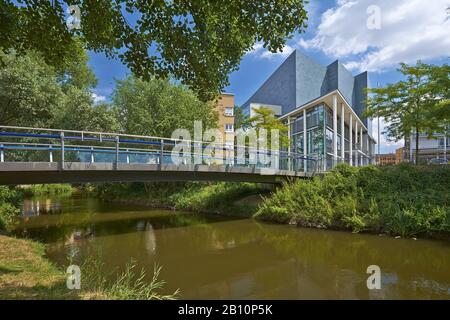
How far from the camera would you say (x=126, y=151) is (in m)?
11.9

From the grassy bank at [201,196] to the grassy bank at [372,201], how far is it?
2604mm

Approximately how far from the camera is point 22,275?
5777mm

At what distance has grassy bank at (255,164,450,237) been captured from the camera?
11.6m

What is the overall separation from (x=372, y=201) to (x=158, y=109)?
58.5 ft

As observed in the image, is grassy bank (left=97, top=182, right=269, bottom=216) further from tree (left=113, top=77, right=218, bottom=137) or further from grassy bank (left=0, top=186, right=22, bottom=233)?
grassy bank (left=0, top=186, right=22, bottom=233)

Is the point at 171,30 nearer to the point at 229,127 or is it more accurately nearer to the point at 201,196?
the point at 201,196

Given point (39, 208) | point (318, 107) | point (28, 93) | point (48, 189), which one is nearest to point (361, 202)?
point (318, 107)

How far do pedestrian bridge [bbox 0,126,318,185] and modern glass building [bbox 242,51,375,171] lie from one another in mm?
2932

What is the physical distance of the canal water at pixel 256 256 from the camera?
666 centimetres

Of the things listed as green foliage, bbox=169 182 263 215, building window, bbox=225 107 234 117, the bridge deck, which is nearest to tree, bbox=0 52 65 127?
the bridge deck

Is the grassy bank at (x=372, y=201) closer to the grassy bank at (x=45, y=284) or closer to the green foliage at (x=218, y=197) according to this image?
the green foliage at (x=218, y=197)

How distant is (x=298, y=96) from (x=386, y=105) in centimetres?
1563

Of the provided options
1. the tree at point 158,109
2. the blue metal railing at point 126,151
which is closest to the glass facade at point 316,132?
the blue metal railing at point 126,151

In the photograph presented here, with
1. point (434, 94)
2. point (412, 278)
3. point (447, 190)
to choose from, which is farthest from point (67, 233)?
point (434, 94)
